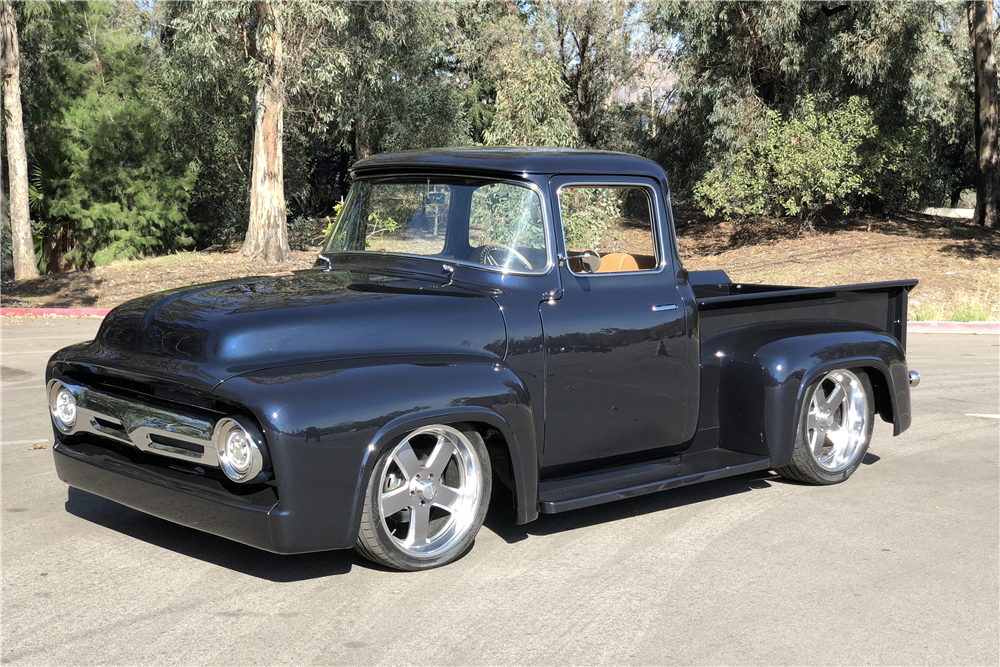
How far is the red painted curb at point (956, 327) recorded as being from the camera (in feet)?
51.4

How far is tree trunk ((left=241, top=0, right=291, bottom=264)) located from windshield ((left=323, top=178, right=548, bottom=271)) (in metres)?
19.2

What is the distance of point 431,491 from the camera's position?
4582 millimetres

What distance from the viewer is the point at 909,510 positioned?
231 inches

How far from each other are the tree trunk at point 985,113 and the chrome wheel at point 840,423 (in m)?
22.7

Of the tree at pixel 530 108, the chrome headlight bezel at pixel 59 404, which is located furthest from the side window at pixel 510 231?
the tree at pixel 530 108

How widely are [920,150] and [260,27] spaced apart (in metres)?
17.3

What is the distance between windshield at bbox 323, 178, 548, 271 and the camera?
16.8 feet

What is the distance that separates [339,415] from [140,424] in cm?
98

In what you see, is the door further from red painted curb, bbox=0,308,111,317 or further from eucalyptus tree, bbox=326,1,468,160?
eucalyptus tree, bbox=326,1,468,160

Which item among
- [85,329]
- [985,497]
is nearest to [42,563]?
[985,497]

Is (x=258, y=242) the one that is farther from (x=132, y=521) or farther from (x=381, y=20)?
(x=132, y=521)

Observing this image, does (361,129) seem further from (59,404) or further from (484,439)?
(484,439)

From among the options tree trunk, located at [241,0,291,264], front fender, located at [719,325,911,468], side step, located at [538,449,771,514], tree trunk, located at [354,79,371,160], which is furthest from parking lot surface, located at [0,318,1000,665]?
tree trunk, located at [354,79,371,160]

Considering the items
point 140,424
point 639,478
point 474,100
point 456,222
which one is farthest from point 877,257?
point 140,424
